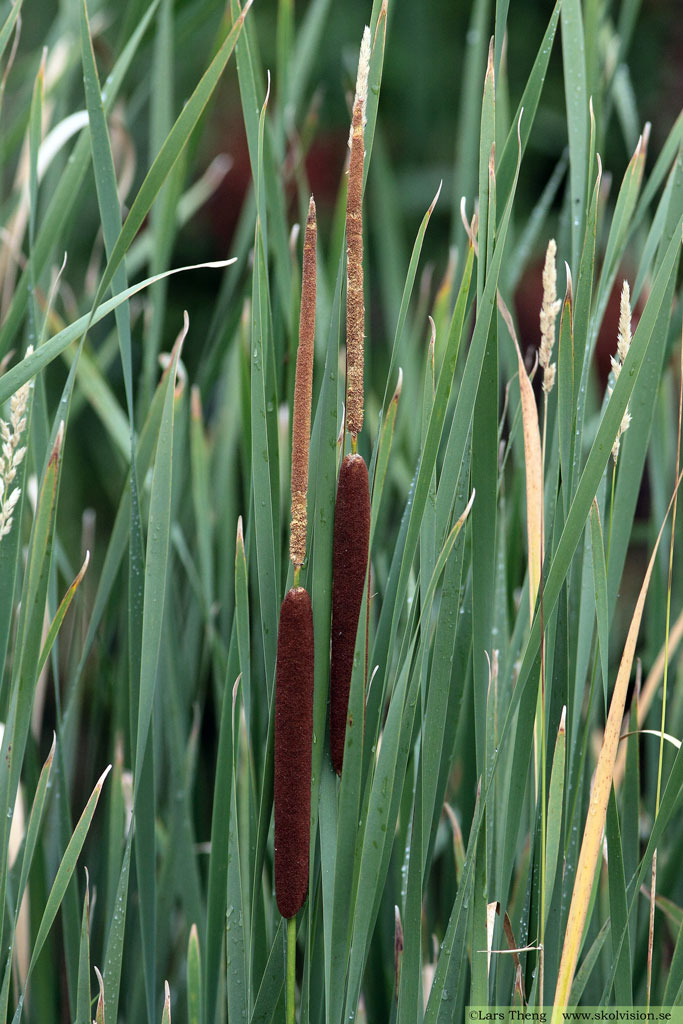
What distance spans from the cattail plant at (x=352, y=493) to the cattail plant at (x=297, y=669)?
0.06 feet

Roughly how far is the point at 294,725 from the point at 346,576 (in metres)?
0.07

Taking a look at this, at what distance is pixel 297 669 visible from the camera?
1.30ft

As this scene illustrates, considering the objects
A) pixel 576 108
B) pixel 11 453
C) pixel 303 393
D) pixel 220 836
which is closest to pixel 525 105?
pixel 576 108

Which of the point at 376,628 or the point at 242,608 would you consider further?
the point at 376,628

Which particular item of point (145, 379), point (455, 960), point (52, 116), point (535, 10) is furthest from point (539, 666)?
point (535, 10)

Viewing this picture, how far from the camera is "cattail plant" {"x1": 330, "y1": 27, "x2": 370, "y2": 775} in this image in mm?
378

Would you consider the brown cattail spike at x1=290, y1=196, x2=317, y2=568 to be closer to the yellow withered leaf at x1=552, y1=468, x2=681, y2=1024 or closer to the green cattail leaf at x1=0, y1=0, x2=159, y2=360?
the yellow withered leaf at x1=552, y1=468, x2=681, y2=1024

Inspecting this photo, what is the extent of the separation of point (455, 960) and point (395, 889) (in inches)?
5.2

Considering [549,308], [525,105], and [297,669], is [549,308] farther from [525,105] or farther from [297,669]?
[297,669]

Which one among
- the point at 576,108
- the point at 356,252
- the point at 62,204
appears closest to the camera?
the point at 356,252

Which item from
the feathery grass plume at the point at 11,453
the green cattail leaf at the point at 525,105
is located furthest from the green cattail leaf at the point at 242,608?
the green cattail leaf at the point at 525,105

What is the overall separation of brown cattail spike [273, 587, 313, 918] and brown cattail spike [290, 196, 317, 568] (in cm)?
3

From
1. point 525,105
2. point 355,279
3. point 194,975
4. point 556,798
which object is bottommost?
point 194,975

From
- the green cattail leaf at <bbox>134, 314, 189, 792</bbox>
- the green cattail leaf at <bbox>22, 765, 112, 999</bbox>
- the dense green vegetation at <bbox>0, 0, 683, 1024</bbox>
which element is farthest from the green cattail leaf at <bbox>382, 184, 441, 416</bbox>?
the green cattail leaf at <bbox>22, 765, 112, 999</bbox>
